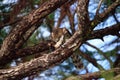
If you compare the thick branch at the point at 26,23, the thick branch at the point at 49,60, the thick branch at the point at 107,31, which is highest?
the thick branch at the point at 26,23

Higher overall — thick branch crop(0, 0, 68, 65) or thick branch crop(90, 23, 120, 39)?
thick branch crop(0, 0, 68, 65)

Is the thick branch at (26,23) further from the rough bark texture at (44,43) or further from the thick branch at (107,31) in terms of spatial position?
the thick branch at (107,31)

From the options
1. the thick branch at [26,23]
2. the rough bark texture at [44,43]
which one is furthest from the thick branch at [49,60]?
the thick branch at [26,23]

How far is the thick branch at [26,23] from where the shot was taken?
1250 millimetres


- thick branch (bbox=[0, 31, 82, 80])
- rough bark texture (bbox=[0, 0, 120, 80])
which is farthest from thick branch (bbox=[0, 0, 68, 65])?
thick branch (bbox=[0, 31, 82, 80])

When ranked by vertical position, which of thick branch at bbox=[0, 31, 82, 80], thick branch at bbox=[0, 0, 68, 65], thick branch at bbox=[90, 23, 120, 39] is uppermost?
thick branch at bbox=[0, 0, 68, 65]

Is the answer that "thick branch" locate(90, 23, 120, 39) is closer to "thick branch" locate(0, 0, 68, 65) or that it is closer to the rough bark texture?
the rough bark texture

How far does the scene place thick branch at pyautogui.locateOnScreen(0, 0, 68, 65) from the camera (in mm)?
1250

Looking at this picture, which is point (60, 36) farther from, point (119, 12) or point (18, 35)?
point (119, 12)

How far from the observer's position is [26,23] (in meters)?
1.28

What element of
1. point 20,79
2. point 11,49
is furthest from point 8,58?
point 20,79

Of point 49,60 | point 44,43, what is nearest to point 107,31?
point 44,43

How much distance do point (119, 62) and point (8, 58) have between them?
1.75 ft

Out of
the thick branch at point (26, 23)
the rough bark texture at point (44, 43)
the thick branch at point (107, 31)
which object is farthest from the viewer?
the thick branch at point (107, 31)
